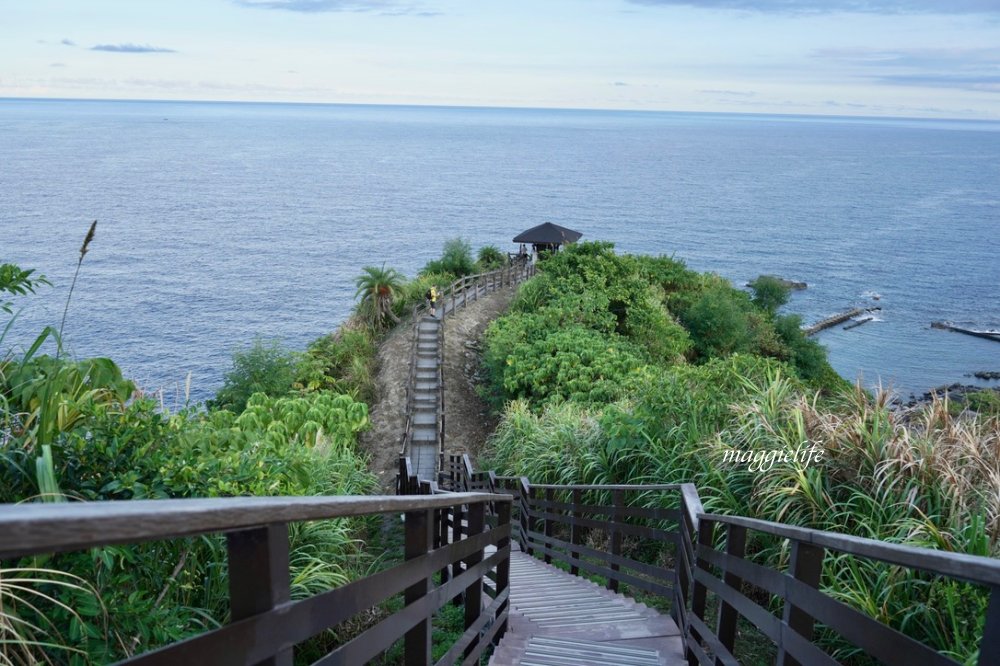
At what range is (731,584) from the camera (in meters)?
4.10

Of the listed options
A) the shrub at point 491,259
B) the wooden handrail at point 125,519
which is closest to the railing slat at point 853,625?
the wooden handrail at point 125,519

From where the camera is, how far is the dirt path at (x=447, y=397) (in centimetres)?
2222

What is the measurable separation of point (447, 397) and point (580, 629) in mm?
18402

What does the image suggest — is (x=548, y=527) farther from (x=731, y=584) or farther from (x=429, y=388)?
(x=429, y=388)

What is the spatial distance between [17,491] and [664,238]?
279 ft

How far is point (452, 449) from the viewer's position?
2231 centimetres

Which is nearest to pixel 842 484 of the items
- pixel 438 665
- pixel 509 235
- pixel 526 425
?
pixel 438 665

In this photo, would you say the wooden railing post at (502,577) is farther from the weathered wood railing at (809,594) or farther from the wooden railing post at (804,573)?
the wooden railing post at (804,573)

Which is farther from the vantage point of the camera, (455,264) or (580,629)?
(455,264)

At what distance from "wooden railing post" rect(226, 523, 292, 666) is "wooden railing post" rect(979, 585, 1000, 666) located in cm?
137

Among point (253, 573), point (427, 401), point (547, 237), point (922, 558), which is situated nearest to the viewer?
point (253, 573)

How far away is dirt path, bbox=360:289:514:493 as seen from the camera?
22.2 meters

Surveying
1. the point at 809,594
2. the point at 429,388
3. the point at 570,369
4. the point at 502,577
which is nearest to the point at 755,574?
the point at 809,594

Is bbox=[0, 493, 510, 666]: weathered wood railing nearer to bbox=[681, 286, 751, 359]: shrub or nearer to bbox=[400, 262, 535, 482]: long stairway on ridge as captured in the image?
bbox=[400, 262, 535, 482]: long stairway on ridge
